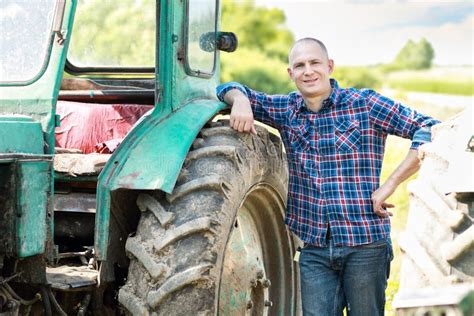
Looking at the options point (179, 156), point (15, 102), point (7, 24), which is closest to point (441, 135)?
point (179, 156)

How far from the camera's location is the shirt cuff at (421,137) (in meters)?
4.47

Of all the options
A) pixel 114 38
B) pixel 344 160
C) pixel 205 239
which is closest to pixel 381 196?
pixel 344 160

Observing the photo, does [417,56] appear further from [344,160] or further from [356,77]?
[356,77]

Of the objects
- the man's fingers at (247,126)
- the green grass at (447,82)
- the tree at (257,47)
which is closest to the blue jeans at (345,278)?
the man's fingers at (247,126)

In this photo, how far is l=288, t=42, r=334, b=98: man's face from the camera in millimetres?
4641

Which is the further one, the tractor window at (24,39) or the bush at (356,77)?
the bush at (356,77)

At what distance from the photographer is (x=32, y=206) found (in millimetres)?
4121

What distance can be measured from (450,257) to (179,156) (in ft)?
5.01

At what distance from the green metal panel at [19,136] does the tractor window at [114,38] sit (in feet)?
5.24

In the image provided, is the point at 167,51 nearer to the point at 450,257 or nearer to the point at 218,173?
the point at 218,173

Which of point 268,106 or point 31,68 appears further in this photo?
point 268,106

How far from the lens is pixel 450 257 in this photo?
10.7 feet

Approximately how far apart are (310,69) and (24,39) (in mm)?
1424

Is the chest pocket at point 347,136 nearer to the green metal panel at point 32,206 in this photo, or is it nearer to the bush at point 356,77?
the green metal panel at point 32,206
